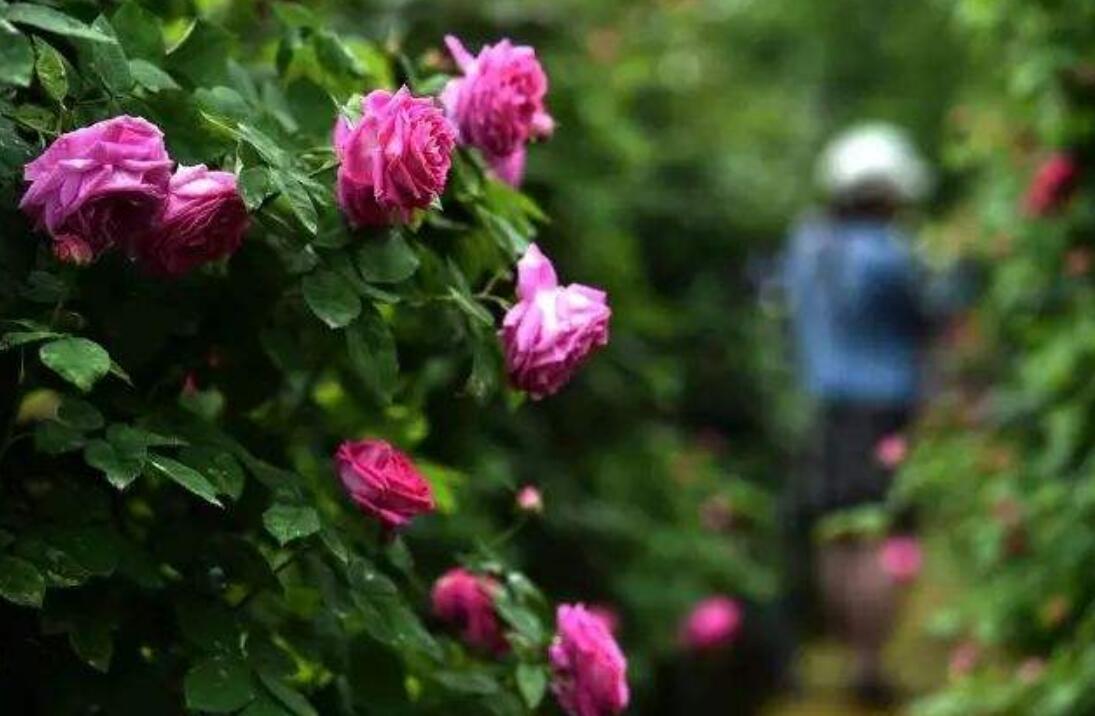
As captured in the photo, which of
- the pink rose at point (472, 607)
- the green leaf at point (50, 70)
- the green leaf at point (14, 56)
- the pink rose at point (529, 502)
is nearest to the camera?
the green leaf at point (14, 56)

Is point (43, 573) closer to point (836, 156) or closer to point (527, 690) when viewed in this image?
point (527, 690)

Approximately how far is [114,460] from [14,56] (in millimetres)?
328

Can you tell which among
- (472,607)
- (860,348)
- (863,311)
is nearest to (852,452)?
(860,348)

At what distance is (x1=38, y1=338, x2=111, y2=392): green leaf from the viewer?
4.63 feet

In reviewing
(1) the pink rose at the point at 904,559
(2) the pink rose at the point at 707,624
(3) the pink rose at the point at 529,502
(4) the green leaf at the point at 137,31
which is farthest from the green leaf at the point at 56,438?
(1) the pink rose at the point at 904,559

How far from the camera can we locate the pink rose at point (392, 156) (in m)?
1.59

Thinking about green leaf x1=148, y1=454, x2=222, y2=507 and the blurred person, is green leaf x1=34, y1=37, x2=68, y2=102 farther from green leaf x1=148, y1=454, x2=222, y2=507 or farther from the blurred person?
the blurred person

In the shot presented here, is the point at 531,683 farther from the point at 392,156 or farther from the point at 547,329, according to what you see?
the point at 392,156

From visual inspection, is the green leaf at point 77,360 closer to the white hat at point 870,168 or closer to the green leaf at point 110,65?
the green leaf at point 110,65

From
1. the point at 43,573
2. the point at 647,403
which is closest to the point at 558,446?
the point at 647,403

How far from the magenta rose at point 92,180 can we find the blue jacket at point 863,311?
4.41 m

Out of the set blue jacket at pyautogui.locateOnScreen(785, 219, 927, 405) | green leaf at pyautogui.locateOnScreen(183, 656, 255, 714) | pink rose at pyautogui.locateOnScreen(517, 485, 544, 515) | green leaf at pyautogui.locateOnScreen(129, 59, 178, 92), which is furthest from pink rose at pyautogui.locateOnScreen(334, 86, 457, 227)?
blue jacket at pyautogui.locateOnScreen(785, 219, 927, 405)

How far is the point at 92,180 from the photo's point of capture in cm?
146

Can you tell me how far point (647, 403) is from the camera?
4.69 meters
